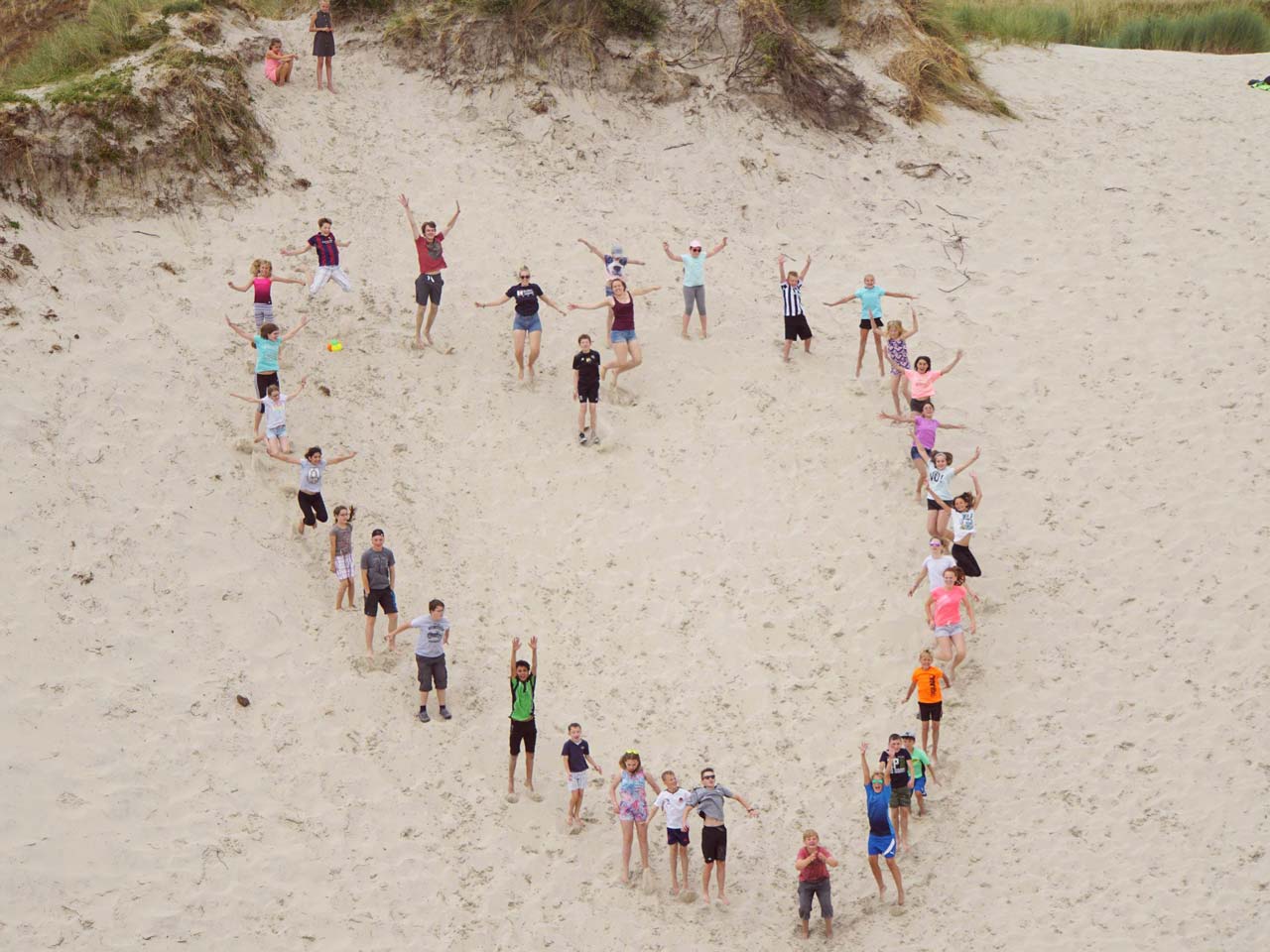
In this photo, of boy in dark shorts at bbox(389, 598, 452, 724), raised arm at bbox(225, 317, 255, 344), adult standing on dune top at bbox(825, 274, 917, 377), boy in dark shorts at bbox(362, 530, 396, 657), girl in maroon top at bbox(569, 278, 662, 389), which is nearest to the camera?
boy in dark shorts at bbox(389, 598, 452, 724)

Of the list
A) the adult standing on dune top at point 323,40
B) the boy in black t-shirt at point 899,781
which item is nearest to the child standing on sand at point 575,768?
the boy in black t-shirt at point 899,781

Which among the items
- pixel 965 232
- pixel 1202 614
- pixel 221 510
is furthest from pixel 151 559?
pixel 965 232

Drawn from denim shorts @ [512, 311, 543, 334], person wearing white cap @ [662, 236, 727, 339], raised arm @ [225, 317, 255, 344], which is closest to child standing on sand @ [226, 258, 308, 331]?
raised arm @ [225, 317, 255, 344]

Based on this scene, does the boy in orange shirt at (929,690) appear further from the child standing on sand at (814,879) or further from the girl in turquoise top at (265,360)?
the girl in turquoise top at (265,360)

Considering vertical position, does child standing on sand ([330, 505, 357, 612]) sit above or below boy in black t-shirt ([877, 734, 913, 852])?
above

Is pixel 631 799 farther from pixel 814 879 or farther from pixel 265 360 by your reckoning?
pixel 265 360

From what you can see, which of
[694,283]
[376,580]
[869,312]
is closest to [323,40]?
[694,283]

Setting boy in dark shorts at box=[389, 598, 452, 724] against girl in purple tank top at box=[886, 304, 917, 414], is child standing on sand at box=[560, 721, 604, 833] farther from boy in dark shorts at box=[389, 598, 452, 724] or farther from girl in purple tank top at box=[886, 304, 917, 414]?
girl in purple tank top at box=[886, 304, 917, 414]
